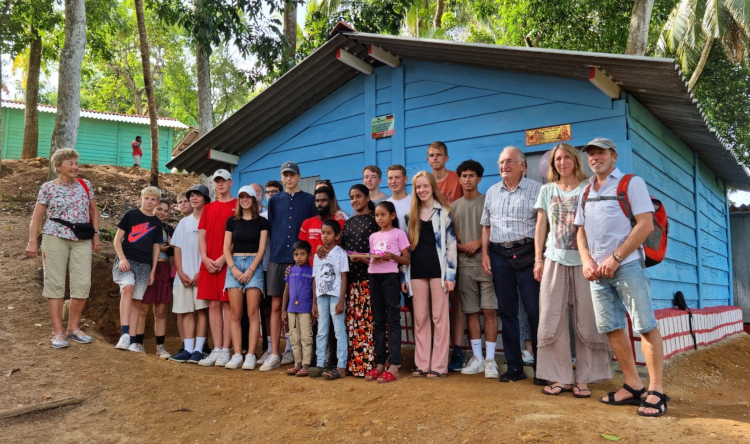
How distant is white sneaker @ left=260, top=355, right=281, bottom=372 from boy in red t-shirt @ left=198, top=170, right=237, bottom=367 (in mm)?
494

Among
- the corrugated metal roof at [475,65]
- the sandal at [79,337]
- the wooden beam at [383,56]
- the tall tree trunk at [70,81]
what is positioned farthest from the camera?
the tall tree trunk at [70,81]

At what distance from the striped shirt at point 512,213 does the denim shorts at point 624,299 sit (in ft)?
3.14

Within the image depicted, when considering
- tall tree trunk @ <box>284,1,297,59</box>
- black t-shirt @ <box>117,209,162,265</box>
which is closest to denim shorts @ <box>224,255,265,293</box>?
black t-shirt @ <box>117,209,162,265</box>

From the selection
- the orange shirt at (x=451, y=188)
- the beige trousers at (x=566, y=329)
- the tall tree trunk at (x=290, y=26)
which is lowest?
the beige trousers at (x=566, y=329)

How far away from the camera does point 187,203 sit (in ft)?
22.1

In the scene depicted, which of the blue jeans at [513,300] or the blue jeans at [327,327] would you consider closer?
the blue jeans at [513,300]

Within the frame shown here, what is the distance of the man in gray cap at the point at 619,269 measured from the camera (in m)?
3.74

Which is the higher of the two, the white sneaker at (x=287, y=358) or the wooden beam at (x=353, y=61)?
the wooden beam at (x=353, y=61)

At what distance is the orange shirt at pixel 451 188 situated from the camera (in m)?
5.68

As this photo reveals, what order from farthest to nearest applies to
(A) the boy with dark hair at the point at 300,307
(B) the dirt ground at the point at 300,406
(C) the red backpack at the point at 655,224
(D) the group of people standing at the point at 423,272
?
(A) the boy with dark hair at the point at 300,307, (D) the group of people standing at the point at 423,272, (C) the red backpack at the point at 655,224, (B) the dirt ground at the point at 300,406

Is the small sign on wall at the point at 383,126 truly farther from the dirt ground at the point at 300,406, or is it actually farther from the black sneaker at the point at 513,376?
the black sneaker at the point at 513,376

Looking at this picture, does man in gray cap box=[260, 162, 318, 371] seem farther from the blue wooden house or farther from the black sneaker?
the black sneaker

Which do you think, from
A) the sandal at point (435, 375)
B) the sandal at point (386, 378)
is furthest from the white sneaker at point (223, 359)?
the sandal at point (435, 375)

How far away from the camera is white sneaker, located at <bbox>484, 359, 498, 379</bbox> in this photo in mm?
4871
